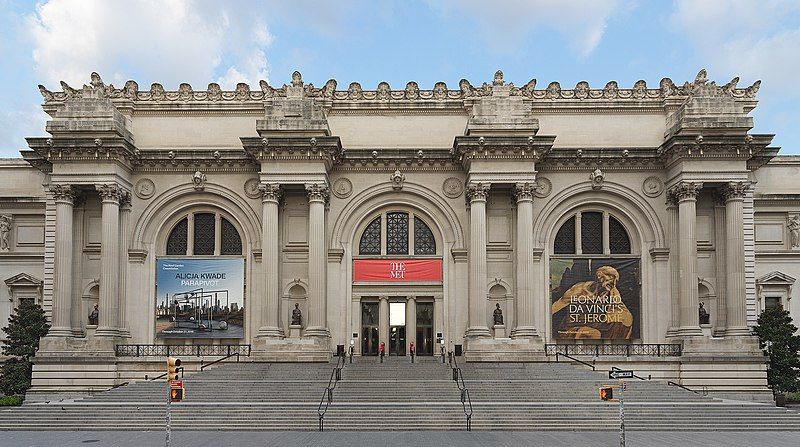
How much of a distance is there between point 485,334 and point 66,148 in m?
22.9

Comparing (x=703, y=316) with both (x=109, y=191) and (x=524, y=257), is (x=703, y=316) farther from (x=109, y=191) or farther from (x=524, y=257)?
(x=109, y=191)

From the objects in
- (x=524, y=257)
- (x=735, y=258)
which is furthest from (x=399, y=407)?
(x=735, y=258)

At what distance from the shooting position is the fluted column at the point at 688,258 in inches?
1740

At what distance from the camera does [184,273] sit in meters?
47.3

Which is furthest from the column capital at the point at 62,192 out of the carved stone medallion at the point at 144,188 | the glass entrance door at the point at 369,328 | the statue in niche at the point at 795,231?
the statue in niche at the point at 795,231

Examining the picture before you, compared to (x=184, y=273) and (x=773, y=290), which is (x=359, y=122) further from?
(x=773, y=290)

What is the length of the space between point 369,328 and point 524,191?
11030 millimetres

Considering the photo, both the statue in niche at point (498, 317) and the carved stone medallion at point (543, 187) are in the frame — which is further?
the carved stone medallion at point (543, 187)

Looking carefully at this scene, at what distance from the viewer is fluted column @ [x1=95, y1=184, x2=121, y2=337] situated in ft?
147

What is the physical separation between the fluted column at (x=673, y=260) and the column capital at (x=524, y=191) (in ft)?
24.5

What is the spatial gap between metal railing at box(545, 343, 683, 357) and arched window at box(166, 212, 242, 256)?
17.6 metres

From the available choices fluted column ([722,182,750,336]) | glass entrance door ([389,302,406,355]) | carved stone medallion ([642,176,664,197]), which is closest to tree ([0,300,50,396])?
glass entrance door ([389,302,406,355])

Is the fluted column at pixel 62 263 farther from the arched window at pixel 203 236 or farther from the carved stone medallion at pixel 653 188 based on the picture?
the carved stone medallion at pixel 653 188

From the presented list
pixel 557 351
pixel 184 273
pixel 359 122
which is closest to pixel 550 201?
pixel 557 351
